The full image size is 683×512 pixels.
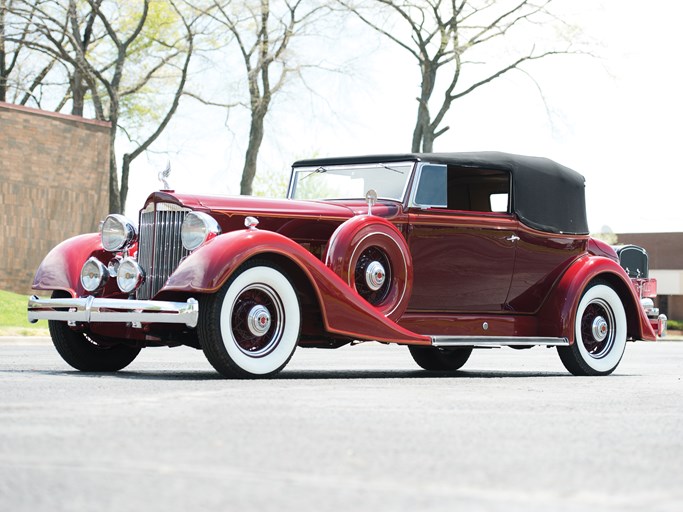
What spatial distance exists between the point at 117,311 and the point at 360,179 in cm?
326

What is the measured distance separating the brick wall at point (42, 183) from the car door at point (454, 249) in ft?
67.8

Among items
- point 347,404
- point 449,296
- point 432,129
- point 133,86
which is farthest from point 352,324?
point 133,86

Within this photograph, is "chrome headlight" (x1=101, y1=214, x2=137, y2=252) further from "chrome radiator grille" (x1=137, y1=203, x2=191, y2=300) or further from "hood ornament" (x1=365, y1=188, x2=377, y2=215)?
"hood ornament" (x1=365, y1=188, x2=377, y2=215)

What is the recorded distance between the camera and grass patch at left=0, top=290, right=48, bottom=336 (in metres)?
21.6

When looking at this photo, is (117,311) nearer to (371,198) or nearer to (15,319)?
(371,198)

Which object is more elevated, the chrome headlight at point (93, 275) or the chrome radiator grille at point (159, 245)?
the chrome radiator grille at point (159, 245)

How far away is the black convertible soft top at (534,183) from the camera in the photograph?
38.5ft

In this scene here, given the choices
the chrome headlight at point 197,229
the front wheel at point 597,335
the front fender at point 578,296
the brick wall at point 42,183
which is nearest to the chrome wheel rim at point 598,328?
the front wheel at point 597,335

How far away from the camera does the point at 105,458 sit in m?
5.12

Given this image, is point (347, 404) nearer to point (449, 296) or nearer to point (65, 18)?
point (449, 296)

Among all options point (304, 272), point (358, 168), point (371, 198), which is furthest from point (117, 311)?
point (358, 168)

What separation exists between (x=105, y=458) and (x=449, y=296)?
6.49 meters

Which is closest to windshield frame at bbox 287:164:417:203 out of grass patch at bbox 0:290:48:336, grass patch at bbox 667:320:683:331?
grass patch at bbox 0:290:48:336

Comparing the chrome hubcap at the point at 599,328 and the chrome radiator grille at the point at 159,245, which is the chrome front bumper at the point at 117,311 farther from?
the chrome hubcap at the point at 599,328
